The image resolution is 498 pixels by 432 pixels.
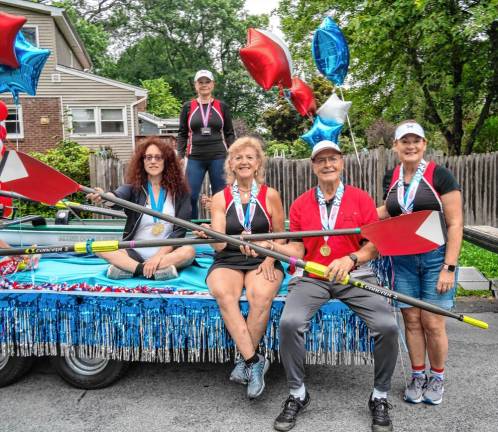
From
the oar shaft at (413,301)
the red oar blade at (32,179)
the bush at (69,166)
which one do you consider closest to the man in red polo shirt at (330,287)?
the oar shaft at (413,301)

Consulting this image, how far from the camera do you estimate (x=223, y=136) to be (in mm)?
5066

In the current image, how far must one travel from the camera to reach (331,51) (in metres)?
4.11

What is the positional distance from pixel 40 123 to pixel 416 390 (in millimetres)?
18494

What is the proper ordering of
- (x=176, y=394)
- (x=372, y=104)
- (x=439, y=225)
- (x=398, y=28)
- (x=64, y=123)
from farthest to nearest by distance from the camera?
1. (x=64, y=123)
2. (x=372, y=104)
3. (x=398, y=28)
4. (x=176, y=394)
5. (x=439, y=225)

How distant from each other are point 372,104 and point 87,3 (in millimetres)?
29589

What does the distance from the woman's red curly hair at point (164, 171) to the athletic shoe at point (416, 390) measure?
2.16m

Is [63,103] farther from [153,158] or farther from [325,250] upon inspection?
[325,250]

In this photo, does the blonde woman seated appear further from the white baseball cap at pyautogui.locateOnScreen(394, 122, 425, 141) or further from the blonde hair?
the white baseball cap at pyautogui.locateOnScreen(394, 122, 425, 141)

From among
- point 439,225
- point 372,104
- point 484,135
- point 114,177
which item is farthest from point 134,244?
point 484,135

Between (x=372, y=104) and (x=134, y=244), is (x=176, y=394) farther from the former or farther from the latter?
(x=372, y=104)

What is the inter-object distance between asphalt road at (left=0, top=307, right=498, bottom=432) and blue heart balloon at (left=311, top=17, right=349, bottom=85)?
239 cm

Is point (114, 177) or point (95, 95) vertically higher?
point (95, 95)

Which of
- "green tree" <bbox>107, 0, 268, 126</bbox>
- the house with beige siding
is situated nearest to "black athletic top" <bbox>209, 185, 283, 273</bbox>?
the house with beige siding

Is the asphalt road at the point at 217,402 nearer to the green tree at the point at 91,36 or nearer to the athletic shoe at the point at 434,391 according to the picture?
the athletic shoe at the point at 434,391
